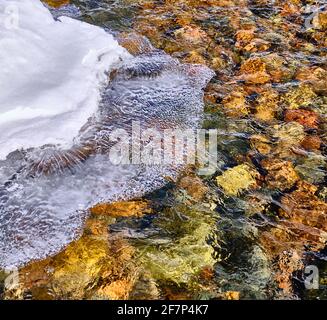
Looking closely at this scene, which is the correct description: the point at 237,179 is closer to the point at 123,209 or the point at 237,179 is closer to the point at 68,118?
the point at 123,209

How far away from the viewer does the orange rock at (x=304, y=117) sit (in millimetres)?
3833

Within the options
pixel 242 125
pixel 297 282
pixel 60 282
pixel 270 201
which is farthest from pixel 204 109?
pixel 60 282

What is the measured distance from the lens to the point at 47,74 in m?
3.79

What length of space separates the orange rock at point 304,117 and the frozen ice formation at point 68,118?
903 mm

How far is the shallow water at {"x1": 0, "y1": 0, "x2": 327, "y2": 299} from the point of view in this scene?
8.43ft

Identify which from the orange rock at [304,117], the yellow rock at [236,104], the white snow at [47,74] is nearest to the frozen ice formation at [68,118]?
the white snow at [47,74]

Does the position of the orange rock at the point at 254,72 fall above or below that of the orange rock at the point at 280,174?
above

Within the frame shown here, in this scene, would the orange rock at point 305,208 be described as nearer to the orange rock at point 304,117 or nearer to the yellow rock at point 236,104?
the orange rock at point 304,117

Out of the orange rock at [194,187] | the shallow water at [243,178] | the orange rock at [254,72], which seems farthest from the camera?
the orange rock at [254,72]

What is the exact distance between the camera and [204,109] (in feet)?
13.0

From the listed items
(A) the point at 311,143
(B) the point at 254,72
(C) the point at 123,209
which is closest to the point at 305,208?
(A) the point at 311,143

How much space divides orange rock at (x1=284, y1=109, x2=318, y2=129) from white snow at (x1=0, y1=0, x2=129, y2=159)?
6.35ft

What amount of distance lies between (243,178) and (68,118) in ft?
5.36
